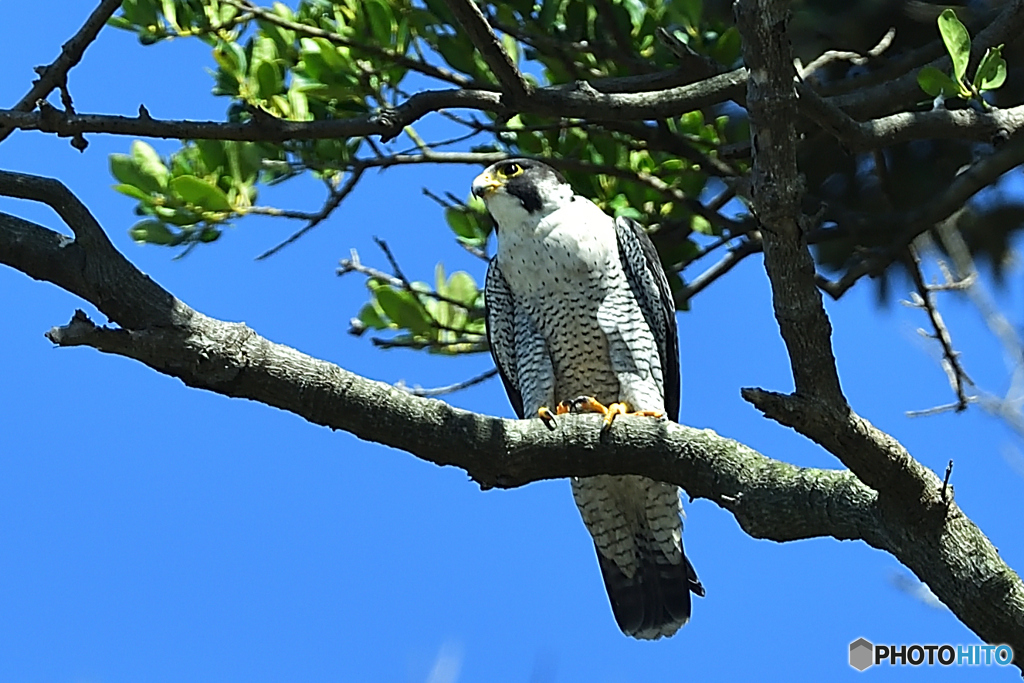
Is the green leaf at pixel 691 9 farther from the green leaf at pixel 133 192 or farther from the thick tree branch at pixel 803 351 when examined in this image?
the green leaf at pixel 133 192

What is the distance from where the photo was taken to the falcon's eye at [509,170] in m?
4.73

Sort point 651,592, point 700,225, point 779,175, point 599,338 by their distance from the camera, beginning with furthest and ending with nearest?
point 700,225
point 651,592
point 599,338
point 779,175

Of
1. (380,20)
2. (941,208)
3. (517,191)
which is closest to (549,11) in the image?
(380,20)

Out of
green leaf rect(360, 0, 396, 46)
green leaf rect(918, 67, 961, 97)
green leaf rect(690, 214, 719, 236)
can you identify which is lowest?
green leaf rect(918, 67, 961, 97)

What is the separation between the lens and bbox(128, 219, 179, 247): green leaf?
170 inches

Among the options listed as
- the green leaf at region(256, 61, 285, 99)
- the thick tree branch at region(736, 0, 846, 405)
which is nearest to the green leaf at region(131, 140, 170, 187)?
the green leaf at region(256, 61, 285, 99)

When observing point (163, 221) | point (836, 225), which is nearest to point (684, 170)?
point (836, 225)

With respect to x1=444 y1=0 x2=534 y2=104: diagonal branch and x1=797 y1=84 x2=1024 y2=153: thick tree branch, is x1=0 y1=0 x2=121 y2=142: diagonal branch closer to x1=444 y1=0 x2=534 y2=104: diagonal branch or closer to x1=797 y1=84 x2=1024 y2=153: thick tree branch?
x1=444 y1=0 x2=534 y2=104: diagonal branch

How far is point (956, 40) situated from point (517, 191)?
75.5 inches

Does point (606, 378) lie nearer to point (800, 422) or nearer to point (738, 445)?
point (738, 445)

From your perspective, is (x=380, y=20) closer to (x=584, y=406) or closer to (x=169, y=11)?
(x=169, y=11)

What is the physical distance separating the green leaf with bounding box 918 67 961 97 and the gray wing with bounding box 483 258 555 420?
197cm

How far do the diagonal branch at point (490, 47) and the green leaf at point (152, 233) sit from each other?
4.81ft

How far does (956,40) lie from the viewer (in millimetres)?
3135
